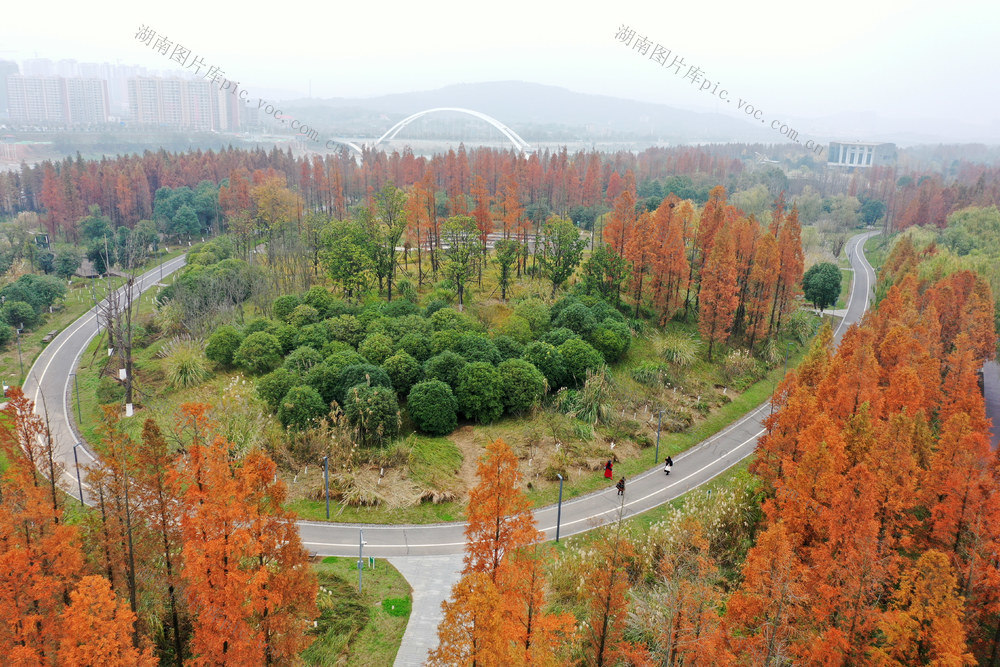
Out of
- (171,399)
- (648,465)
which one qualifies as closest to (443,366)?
(648,465)

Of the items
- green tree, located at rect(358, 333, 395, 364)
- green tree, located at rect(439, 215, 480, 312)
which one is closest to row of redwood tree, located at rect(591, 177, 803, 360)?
green tree, located at rect(439, 215, 480, 312)

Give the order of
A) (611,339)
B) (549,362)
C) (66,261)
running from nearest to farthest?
(549,362) → (611,339) → (66,261)

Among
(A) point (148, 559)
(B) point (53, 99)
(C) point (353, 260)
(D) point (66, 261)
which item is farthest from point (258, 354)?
(B) point (53, 99)

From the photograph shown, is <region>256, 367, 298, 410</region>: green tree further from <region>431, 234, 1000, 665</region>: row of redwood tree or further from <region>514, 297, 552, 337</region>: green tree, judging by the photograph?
<region>514, 297, 552, 337</region>: green tree

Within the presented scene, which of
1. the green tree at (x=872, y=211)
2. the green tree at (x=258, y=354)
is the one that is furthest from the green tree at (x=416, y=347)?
the green tree at (x=872, y=211)

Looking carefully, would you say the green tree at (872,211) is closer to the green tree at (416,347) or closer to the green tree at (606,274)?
the green tree at (606,274)

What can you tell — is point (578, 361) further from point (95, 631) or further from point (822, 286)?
point (822, 286)
